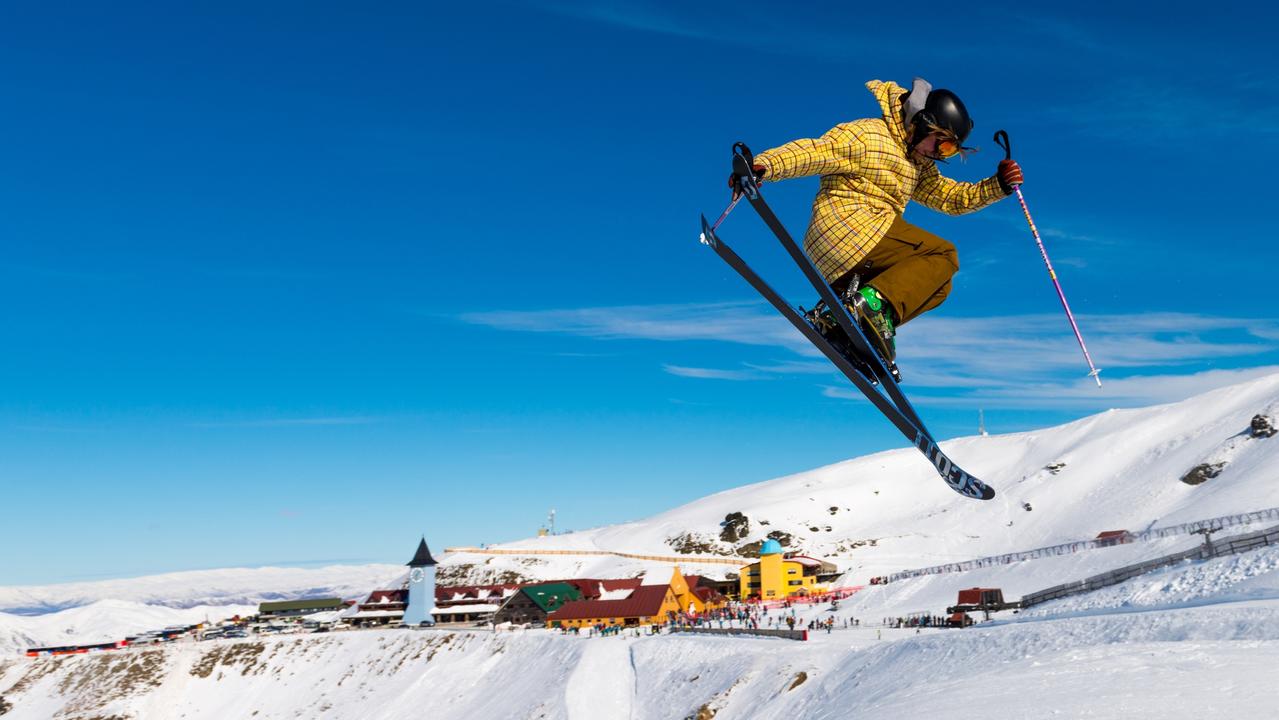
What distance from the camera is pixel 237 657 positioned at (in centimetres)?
8419

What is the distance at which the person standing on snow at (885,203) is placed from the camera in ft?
29.2

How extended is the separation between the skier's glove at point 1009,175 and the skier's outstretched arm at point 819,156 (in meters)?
1.60

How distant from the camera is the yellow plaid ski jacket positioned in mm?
8852

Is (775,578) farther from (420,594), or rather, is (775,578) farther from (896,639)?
(896,639)

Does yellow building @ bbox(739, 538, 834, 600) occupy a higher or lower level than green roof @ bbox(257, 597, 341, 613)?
higher

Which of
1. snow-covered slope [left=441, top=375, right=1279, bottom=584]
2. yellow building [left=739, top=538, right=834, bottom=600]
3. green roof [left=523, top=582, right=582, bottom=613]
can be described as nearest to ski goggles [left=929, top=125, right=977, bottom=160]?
green roof [left=523, top=582, right=582, bottom=613]

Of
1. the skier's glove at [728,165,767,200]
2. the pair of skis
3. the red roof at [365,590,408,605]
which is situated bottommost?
the red roof at [365,590,408,605]

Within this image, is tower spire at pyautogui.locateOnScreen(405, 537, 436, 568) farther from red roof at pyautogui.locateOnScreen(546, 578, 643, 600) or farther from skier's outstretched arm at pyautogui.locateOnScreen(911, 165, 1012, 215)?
skier's outstretched arm at pyautogui.locateOnScreen(911, 165, 1012, 215)

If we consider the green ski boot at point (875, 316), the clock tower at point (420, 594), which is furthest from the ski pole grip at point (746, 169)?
the clock tower at point (420, 594)

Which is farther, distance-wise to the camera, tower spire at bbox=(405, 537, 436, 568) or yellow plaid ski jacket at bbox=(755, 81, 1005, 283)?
tower spire at bbox=(405, 537, 436, 568)

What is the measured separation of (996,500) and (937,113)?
456 ft

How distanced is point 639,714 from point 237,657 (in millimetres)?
55635

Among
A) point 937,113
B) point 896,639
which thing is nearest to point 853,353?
point 937,113

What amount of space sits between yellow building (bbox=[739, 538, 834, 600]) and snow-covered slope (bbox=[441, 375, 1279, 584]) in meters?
6.60
